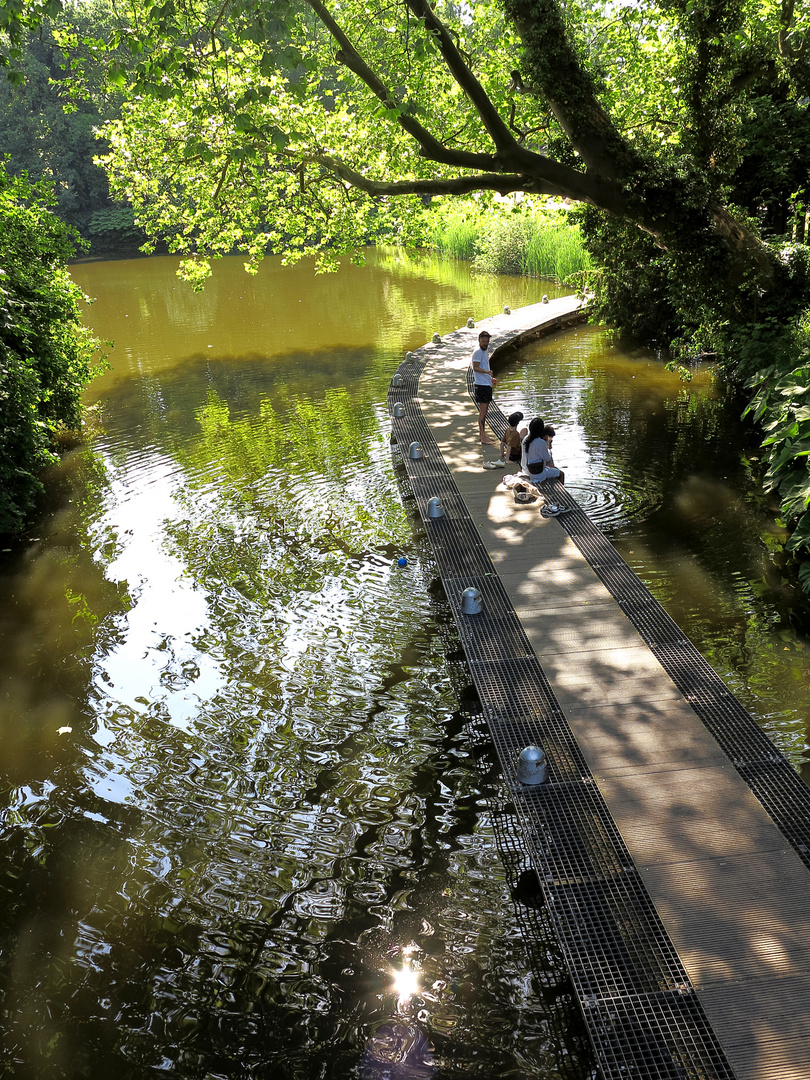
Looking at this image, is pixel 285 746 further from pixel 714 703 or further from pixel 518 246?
pixel 518 246

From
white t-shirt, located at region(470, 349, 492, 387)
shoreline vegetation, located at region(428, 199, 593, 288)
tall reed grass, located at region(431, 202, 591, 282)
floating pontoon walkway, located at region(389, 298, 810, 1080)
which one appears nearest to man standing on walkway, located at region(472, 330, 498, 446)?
white t-shirt, located at region(470, 349, 492, 387)

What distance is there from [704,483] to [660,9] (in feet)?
23.9

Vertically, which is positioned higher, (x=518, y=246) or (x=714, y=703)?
(x=518, y=246)

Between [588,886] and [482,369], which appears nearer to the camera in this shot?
[588,886]

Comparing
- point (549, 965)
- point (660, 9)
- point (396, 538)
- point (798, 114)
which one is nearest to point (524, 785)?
point (549, 965)

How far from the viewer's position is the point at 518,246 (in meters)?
26.2

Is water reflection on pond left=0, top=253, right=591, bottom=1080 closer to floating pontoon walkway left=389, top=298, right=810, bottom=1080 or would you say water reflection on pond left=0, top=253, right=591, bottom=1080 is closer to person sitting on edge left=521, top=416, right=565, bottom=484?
floating pontoon walkway left=389, top=298, right=810, bottom=1080

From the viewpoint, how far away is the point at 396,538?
350 inches

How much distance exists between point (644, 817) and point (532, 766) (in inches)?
28.6

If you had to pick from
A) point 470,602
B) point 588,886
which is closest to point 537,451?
point 470,602

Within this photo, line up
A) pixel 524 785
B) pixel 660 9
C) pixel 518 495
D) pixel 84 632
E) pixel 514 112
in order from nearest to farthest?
pixel 524 785 < pixel 84 632 < pixel 518 495 < pixel 660 9 < pixel 514 112

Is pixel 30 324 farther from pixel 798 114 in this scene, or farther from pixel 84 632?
pixel 798 114

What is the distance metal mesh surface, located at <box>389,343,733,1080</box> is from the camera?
131 inches

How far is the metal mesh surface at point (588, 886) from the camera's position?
3332 millimetres
